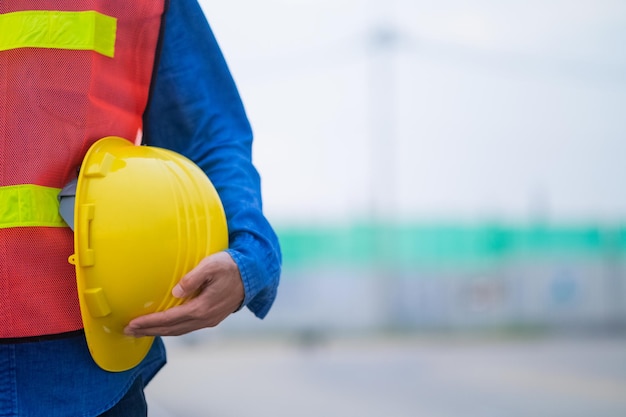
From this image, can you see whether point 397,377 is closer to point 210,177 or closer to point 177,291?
point 210,177

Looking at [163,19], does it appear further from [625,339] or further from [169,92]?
[625,339]

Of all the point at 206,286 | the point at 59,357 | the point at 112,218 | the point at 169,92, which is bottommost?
the point at 59,357

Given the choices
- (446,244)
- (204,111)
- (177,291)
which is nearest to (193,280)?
(177,291)

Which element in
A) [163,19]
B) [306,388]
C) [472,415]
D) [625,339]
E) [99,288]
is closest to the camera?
[99,288]

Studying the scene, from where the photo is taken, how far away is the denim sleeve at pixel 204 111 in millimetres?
1478

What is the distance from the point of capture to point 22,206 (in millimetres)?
1294

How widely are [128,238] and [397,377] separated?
7.91m

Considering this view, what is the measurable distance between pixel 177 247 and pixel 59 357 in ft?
0.80

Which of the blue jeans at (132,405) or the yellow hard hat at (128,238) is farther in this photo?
the blue jeans at (132,405)

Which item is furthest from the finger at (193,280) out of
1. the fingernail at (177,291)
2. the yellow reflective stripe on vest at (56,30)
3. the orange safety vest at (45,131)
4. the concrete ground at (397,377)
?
the concrete ground at (397,377)

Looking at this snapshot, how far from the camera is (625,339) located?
42.6 feet

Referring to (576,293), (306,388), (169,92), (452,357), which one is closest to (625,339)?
(576,293)

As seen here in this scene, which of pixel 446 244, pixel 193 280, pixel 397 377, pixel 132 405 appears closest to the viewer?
pixel 193 280

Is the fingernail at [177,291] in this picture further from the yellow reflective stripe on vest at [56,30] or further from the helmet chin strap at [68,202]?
the yellow reflective stripe on vest at [56,30]
